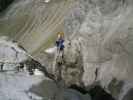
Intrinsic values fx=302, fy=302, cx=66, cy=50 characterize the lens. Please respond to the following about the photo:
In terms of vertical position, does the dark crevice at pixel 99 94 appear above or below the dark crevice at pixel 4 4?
below

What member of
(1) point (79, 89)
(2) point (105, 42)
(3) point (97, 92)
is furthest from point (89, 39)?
(3) point (97, 92)

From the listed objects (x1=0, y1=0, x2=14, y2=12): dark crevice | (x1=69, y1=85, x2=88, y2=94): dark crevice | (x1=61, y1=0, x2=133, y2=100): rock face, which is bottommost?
(x1=69, y1=85, x2=88, y2=94): dark crevice

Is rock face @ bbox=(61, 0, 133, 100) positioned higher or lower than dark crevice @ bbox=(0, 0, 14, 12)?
lower

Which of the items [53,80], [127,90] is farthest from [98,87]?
[53,80]

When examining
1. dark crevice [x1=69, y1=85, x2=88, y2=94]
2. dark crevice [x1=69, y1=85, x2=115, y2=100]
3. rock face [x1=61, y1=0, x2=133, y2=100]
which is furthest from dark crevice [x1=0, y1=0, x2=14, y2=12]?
dark crevice [x1=69, y1=85, x2=115, y2=100]

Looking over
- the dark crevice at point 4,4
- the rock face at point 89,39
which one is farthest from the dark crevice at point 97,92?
the dark crevice at point 4,4

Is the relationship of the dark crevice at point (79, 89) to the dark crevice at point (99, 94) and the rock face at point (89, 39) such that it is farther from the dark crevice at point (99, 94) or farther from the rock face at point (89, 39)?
the dark crevice at point (99, 94)

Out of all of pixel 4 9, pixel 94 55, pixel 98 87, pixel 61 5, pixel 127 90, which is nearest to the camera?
pixel 127 90

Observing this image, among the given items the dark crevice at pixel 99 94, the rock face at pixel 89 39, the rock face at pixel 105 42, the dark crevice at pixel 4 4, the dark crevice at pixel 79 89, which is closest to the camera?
the rock face at pixel 105 42

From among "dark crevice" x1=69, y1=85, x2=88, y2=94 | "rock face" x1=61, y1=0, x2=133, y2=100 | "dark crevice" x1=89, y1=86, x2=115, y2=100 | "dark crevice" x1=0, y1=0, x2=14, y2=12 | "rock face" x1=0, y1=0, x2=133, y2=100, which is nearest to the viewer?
"rock face" x1=61, y1=0, x2=133, y2=100

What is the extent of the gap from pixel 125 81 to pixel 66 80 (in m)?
3.97

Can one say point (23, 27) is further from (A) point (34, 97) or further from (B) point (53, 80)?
(A) point (34, 97)

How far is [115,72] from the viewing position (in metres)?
10.1

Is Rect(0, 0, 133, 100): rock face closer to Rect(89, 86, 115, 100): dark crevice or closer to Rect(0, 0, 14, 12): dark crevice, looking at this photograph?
Rect(89, 86, 115, 100): dark crevice
